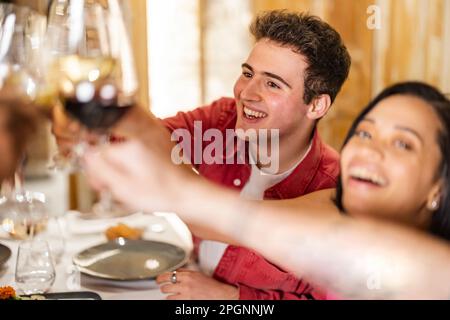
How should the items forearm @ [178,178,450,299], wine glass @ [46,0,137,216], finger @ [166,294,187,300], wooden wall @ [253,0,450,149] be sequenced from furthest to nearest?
1. wooden wall @ [253,0,450,149]
2. finger @ [166,294,187,300]
3. forearm @ [178,178,450,299]
4. wine glass @ [46,0,137,216]

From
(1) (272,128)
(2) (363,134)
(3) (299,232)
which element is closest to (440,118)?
(2) (363,134)

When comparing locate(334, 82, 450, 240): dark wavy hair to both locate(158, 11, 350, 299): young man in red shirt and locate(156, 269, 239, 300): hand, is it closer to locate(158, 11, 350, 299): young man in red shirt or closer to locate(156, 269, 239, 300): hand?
locate(158, 11, 350, 299): young man in red shirt

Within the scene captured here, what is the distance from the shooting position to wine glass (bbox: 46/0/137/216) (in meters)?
0.39

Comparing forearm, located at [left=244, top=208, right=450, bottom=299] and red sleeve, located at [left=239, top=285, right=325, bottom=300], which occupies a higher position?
forearm, located at [left=244, top=208, right=450, bottom=299]

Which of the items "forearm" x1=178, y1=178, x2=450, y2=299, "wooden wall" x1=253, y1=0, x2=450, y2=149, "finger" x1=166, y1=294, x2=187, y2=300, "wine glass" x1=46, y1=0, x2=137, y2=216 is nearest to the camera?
"wine glass" x1=46, y1=0, x2=137, y2=216

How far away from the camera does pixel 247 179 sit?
871 mm

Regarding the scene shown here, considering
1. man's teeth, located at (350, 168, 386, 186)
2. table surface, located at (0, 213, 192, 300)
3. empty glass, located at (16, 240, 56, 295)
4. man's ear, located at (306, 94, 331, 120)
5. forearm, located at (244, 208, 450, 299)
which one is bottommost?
table surface, located at (0, 213, 192, 300)

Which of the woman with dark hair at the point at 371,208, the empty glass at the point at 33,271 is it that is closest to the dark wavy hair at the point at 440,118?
the woman with dark hair at the point at 371,208

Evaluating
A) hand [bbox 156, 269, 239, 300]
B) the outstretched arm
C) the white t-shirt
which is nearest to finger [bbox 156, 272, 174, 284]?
hand [bbox 156, 269, 239, 300]

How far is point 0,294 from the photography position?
2.24 ft

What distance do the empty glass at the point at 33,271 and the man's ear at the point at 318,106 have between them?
414 millimetres

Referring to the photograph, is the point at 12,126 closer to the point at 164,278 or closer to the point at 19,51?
the point at 19,51

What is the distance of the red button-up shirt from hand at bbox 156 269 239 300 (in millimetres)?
22

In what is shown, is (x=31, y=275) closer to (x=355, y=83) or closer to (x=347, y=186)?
(x=347, y=186)
